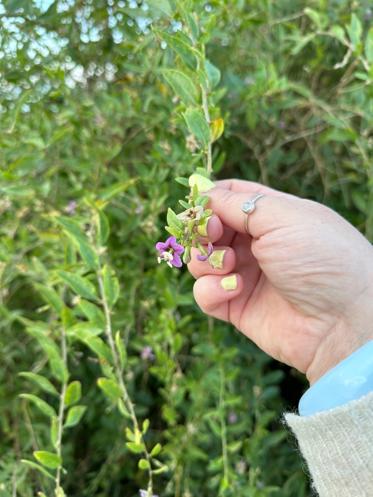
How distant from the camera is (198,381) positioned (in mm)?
1227

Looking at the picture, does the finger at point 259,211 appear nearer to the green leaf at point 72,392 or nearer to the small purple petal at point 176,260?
the small purple petal at point 176,260

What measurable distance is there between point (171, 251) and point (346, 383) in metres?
0.28

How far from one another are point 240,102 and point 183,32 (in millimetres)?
514

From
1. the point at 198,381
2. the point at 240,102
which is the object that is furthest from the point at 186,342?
the point at 240,102

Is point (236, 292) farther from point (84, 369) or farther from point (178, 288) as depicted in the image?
point (84, 369)

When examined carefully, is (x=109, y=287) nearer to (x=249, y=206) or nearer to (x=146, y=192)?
(x=249, y=206)

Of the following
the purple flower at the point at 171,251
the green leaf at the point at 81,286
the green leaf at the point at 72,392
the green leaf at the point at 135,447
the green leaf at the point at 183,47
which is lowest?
the green leaf at the point at 135,447

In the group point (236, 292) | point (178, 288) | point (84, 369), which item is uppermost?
point (236, 292)

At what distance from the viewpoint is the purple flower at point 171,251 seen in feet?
2.34

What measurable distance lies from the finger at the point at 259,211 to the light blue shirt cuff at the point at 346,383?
0.19 meters

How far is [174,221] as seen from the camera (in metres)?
0.67

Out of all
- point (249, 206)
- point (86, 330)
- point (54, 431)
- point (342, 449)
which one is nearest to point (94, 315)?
point (86, 330)

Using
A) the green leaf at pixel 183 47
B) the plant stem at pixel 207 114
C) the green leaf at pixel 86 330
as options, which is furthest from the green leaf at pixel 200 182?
the green leaf at pixel 86 330

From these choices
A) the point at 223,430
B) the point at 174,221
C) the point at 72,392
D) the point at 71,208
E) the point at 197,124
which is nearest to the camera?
the point at 174,221
